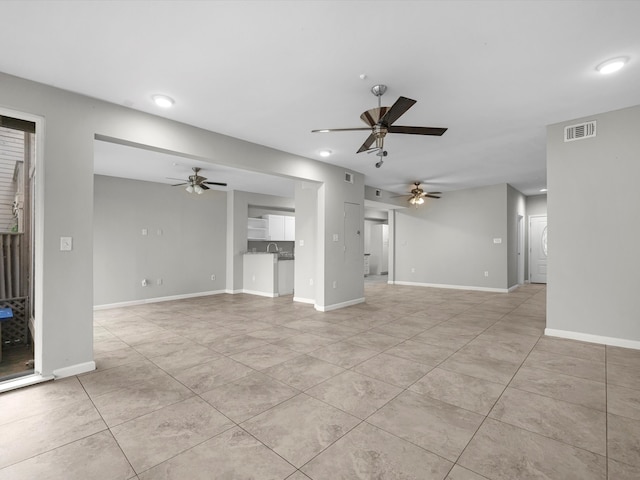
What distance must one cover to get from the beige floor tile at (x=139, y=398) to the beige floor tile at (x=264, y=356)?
0.70m

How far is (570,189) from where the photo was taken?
3.92 m

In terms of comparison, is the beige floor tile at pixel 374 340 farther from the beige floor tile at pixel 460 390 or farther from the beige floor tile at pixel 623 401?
the beige floor tile at pixel 623 401

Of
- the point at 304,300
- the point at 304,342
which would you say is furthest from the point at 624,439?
the point at 304,300

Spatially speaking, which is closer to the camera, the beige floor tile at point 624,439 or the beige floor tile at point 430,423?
the beige floor tile at point 624,439

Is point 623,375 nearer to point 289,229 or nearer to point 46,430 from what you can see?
point 46,430

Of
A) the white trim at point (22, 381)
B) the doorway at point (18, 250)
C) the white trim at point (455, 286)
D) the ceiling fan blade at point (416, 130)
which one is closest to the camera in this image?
the white trim at point (22, 381)

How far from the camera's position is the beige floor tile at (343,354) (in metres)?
3.22

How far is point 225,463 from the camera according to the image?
5.69ft

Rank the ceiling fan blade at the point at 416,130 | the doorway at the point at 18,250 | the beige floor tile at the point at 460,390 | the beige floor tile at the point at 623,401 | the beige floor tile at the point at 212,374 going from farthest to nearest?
the doorway at the point at 18,250 < the ceiling fan blade at the point at 416,130 < the beige floor tile at the point at 212,374 < the beige floor tile at the point at 460,390 < the beige floor tile at the point at 623,401

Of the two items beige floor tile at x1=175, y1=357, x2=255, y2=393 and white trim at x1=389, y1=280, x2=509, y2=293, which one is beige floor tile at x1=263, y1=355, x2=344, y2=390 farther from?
white trim at x1=389, y1=280, x2=509, y2=293

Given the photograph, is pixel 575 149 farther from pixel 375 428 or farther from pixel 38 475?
pixel 38 475

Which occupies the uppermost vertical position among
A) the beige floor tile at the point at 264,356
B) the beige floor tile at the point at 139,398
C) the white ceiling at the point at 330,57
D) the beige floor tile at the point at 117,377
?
the white ceiling at the point at 330,57

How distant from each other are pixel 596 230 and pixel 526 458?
322cm

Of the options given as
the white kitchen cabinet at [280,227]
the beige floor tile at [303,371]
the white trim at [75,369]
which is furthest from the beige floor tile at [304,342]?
the white kitchen cabinet at [280,227]
